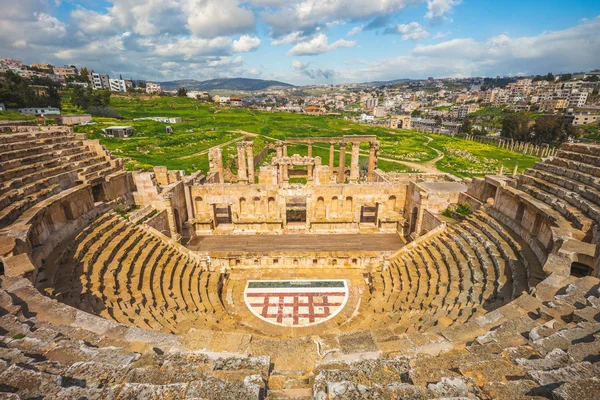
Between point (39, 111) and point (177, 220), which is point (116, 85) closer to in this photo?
point (39, 111)

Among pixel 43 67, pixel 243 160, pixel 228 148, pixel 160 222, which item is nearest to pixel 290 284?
pixel 160 222

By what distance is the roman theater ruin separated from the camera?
5250 millimetres

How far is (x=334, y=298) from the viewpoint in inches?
624

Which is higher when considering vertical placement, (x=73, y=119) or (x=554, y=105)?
(x=554, y=105)

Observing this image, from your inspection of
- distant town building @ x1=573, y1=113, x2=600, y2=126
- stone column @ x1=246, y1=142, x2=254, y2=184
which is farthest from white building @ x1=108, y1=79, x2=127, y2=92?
distant town building @ x1=573, y1=113, x2=600, y2=126

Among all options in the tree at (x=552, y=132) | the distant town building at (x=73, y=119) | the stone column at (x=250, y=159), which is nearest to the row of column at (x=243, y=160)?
the stone column at (x=250, y=159)

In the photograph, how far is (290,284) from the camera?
55.9 feet

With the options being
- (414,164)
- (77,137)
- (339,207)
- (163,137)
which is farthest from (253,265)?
(163,137)


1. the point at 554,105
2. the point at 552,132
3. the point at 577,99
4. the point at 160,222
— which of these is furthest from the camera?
the point at 577,99

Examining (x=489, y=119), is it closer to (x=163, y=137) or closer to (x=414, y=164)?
(x=414, y=164)

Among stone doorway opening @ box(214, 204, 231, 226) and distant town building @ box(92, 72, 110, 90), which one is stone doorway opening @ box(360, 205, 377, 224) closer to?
stone doorway opening @ box(214, 204, 231, 226)

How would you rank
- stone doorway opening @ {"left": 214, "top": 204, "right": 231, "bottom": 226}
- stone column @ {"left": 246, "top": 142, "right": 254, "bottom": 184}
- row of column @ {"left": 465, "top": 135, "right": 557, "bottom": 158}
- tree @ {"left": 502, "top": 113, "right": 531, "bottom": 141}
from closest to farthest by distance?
stone doorway opening @ {"left": 214, "top": 204, "right": 231, "bottom": 226} < stone column @ {"left": 246, "top": 142, "right": 254, "bottom": 184} < row of column @ {"left": 465, "top": 135, "right": 557, "bottom": 158} < tree @ {"left": 502, "top": 113, "right": 531, "bottom": 141}

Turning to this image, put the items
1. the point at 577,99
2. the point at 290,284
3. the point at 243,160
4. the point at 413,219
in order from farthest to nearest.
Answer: the point at 577,99 < the point at 243,160 < the point at 413,219 < the point at 290,284

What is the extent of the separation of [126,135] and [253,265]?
145 ft
